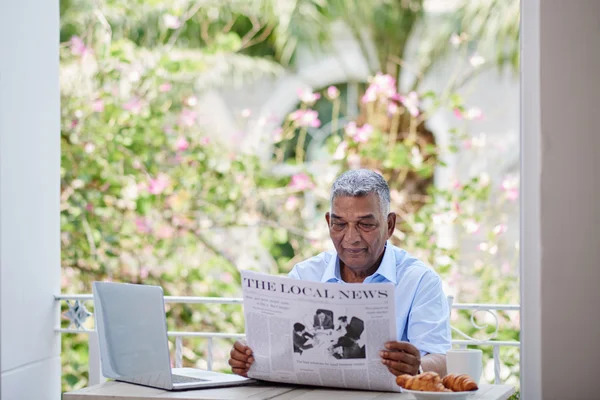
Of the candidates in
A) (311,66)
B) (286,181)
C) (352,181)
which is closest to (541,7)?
(352,181)

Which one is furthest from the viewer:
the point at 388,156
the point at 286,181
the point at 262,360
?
the point at 286,181

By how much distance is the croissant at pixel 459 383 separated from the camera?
1802mm

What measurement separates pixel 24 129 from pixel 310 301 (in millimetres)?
1162

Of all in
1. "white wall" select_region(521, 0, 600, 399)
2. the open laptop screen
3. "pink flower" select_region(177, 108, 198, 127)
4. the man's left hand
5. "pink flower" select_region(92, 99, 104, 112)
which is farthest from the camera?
"pink flower" select_region(177, 108, 198, 127)

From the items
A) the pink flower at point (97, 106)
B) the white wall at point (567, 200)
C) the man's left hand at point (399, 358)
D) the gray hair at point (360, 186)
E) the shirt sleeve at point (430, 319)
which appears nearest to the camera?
the white wall at point (567, 200)

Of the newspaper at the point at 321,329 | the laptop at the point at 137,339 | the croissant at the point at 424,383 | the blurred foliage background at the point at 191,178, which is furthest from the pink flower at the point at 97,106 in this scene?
the croissant at the point at 424,383

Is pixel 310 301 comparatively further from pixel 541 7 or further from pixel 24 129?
pixel 24 129

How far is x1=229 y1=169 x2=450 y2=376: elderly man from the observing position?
232 cm

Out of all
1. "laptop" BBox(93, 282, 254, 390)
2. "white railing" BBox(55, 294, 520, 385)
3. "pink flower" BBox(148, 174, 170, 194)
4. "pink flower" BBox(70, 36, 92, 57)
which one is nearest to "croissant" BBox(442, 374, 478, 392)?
"laptop" BBox(93, 282, 254, 390)

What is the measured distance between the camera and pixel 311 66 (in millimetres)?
6957

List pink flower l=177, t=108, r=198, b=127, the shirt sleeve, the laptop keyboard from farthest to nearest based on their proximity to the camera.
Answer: pink flower l=177, t=108, r=198, b=127 → the shirt sleeve → the laptop keyboard

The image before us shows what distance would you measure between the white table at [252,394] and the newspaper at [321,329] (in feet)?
0.09

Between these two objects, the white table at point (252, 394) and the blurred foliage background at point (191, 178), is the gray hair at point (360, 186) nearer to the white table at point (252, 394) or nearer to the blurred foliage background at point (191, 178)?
the white table at point (252, 394)

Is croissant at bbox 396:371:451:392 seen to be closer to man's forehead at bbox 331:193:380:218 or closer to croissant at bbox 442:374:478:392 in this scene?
croissant at bbox 442:374:478:392
